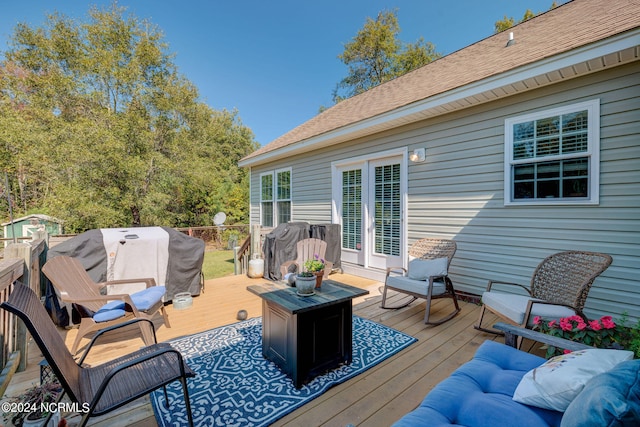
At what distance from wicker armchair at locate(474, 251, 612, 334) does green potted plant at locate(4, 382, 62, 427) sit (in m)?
3.47

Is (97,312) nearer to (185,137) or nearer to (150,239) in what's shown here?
(150,239)

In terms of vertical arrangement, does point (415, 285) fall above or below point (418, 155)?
below

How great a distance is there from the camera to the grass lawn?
7.10m

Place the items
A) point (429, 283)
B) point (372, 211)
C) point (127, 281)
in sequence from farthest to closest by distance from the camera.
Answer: point (372, 211)
point (429, 283)
point (127, 281)

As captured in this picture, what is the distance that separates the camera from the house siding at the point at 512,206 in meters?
2.97

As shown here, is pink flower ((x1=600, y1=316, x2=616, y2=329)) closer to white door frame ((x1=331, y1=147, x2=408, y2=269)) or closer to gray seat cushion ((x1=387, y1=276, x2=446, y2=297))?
gray seat cushion ((x1=387, y1=276, x2=446, y2=297))

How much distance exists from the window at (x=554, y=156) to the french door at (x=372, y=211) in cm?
167

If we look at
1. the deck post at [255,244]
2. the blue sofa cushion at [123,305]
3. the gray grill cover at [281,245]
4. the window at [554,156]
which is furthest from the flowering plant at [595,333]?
the deck post at [255,244]

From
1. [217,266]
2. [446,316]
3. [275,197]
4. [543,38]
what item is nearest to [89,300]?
[446,316]

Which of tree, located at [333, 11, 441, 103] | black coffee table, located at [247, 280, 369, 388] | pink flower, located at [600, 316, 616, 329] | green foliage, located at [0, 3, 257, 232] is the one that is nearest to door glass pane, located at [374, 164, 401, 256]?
black coffee table, located at [247, 280, 369, 388]

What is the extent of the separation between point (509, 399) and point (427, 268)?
244 cm

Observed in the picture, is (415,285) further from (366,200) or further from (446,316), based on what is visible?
(366,200)

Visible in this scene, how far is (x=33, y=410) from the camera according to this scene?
1564mm

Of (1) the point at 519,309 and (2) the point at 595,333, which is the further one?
(1) the point at 519,309
